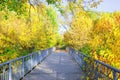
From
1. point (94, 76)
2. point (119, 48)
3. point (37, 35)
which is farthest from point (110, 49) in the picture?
point (37, 35)

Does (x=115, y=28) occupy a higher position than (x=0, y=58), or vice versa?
(x=115, y=28)

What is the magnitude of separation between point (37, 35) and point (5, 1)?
1925 cm

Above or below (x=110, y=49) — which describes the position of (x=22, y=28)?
above

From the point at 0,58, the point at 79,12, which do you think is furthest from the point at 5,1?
the point at 0,58

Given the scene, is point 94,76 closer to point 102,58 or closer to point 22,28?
point 102,58

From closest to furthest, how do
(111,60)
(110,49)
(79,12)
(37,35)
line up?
(79,12)
(111,60)
(110,49)
(37,35)

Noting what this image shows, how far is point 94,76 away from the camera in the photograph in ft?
37.7

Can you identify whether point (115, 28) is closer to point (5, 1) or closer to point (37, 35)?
point (5, 1)

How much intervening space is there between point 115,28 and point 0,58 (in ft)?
55.3

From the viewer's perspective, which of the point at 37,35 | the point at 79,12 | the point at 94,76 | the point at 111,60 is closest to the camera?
the point at 79,12

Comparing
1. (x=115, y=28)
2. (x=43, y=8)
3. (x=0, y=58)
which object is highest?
(x=43, y=8)

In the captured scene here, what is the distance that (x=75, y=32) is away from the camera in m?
33.1

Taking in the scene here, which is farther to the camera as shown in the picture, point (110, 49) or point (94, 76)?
point (110, 49)

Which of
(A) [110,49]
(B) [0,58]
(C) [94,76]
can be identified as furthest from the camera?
(B) [0,58]
